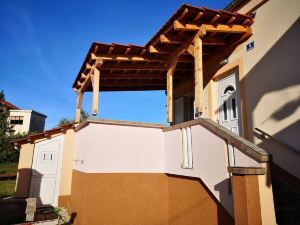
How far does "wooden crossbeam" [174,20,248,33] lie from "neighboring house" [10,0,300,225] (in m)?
0.03

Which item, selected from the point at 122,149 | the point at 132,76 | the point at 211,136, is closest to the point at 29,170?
the point at 132,76

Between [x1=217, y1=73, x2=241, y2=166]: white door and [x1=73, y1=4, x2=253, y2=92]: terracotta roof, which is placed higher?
[x1=73, y1=4, x2=253, y2=92]: terracotta roof

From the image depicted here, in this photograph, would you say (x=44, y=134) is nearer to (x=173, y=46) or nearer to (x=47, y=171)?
(x=47, y=171)

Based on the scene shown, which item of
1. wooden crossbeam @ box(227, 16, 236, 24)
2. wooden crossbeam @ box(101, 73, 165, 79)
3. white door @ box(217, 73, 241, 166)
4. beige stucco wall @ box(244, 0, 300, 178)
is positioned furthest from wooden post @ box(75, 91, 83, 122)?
beige stucco wall @ box(244, 0, 300, 178)

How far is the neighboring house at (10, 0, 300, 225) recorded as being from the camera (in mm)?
4113

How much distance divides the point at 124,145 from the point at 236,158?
3.25 metres

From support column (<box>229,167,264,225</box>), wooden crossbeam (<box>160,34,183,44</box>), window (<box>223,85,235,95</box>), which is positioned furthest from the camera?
window (<box>223,85,235,95</box>)

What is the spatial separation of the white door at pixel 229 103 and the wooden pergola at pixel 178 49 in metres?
1.08

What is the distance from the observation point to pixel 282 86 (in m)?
5.50

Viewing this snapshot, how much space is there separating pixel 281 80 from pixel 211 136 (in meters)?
2.49

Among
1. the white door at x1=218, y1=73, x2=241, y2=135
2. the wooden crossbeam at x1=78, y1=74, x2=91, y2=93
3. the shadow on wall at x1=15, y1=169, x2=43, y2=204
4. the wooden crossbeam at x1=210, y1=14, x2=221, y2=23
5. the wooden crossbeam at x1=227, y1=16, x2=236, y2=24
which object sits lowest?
the shadow on wall at x1=15, y1=169, x2=43, y2=204

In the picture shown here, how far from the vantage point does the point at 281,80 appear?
553cm

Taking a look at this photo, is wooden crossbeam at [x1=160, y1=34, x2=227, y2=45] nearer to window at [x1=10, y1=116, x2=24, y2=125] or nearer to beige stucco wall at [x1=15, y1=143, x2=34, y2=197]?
beige stucco wall at [x1=15, y1=143, x2=34, y2=197]

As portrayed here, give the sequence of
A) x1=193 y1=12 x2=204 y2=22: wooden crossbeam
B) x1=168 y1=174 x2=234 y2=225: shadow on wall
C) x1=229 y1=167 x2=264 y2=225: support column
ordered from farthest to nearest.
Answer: x1=193 y1=12 x2=204 y2=22: wooden crossbeam < x1=168 y1=174 x2=234 y2=225: shadow on wall < x1=229 y1=167 x2=264 y2=225: support column
